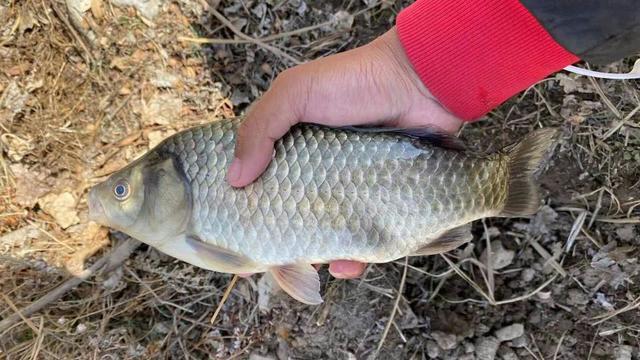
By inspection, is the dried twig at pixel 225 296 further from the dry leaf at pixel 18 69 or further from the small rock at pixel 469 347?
the dry leaf at pixel 18 69

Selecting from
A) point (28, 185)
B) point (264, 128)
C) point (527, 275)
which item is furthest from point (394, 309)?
point (28, 185)

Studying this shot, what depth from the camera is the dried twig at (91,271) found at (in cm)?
293

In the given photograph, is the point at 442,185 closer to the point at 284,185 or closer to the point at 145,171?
the point at 284,185

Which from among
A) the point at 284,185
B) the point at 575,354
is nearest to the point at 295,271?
the point at 284,185

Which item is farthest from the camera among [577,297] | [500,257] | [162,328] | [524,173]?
[162,328]

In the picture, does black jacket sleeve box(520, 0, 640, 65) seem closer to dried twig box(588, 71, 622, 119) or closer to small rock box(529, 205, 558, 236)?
dried twig box(588, 71, 622, 119)

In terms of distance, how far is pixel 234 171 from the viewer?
2062 millimetres

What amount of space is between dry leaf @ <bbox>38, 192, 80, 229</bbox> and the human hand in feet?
4.61

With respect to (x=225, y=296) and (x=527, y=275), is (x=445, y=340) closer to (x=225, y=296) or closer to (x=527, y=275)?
(x=527, y=275)

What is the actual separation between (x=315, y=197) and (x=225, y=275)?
1.19 metres

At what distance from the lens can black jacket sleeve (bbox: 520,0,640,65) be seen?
179 centimetres

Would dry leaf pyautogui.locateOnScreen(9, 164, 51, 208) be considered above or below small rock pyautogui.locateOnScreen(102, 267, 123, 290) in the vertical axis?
above

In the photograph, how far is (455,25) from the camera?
2217 millimetres

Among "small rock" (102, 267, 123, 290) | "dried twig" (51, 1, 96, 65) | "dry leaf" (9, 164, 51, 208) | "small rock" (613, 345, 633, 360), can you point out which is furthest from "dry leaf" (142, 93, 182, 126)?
"small rock" (613, 345, 633, 360)
